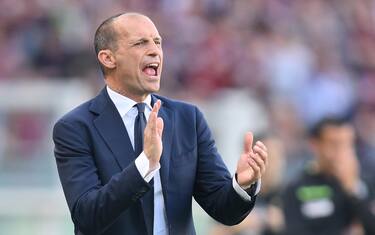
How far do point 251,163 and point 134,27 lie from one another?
0.77 meters

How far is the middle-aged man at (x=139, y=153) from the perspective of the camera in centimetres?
523

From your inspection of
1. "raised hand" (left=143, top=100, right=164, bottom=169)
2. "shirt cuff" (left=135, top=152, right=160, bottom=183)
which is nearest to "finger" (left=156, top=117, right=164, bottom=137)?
"raised hand" (left=143, top=100, right=164, bottom=169)

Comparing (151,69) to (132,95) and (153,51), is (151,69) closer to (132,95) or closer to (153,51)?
(153,51)

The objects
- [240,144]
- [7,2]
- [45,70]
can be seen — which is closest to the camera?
[240,144]

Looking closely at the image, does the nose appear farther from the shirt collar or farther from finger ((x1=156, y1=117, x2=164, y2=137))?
finger ((x1=156, y1=117, x2=164, y2=137))

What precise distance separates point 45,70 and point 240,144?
3.80m

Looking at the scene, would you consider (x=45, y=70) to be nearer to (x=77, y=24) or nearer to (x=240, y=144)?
(x=77, y=24)

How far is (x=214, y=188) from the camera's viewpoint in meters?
5.42

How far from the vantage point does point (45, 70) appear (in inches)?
583

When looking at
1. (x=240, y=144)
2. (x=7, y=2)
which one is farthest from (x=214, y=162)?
(x=7, y=2)

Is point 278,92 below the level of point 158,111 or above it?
below

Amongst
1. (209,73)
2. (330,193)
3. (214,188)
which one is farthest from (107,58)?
(209,73)

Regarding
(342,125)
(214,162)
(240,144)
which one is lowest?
(240,144)

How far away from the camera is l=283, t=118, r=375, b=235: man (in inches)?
330
